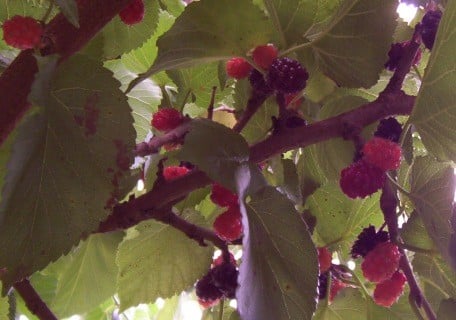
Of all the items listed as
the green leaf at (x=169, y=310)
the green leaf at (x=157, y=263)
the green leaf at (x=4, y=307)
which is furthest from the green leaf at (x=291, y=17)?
the green leaf at (x=169, y=310)

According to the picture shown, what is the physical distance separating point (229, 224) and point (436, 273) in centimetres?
19

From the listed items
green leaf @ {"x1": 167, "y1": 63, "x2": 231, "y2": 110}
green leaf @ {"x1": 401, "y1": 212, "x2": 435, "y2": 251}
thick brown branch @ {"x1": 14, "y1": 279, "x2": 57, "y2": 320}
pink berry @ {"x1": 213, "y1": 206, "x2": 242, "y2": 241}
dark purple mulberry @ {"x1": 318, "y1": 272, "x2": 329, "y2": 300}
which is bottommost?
dark purple mulberry @ {"x1": 318, "y1": 272, "x2": 329, "y2": 300}

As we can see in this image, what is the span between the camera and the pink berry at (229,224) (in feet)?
1.91

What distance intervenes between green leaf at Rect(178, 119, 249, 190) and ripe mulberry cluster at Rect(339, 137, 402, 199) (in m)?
0.09

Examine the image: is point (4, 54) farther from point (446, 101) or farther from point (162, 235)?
point (446, 101)

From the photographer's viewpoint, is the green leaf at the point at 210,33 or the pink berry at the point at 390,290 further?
the pink berry at the point at 390,290

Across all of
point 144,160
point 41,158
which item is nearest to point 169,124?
point 144,160

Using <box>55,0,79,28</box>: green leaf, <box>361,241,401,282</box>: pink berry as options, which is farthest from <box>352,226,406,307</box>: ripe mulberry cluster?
<box>55,0,79,28</box>: green leaf

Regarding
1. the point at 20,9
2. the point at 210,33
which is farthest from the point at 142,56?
the point at 210,33

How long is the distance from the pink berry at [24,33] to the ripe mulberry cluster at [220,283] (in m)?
0.24

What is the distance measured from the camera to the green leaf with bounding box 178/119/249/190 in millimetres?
410

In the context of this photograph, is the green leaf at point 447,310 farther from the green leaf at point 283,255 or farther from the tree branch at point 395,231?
the green leaf at point 283,255

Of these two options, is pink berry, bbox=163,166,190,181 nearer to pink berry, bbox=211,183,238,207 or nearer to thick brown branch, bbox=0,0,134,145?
pink berry, bbox=211,183,238,207

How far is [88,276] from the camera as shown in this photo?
0.77 meters
